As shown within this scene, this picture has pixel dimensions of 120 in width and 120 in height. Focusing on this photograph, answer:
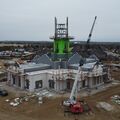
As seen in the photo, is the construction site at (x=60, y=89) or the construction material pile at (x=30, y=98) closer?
the construction site at (x=60, y=89)

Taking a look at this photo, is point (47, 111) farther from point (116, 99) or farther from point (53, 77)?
point (116, 99)

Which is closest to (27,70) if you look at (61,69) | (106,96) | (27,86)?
(27,86)

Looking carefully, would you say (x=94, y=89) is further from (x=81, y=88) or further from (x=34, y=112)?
(x=34, y=112)

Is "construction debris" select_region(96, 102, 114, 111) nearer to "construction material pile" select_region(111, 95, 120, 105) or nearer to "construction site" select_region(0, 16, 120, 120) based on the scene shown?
"construction site" select_region(0, 16, 120, 120)

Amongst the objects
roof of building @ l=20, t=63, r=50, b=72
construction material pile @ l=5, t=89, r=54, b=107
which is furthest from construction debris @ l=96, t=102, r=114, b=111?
roof of building @ l=20, t=63, r=50, b=72

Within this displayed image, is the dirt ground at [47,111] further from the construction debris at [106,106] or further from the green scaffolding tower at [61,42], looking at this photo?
the green scaffolding tower at [61,42]

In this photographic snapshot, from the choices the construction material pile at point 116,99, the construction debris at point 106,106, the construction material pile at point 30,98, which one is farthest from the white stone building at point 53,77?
the construction debris at point 106,106

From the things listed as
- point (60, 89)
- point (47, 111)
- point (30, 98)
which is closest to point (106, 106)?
point (47, 111)
